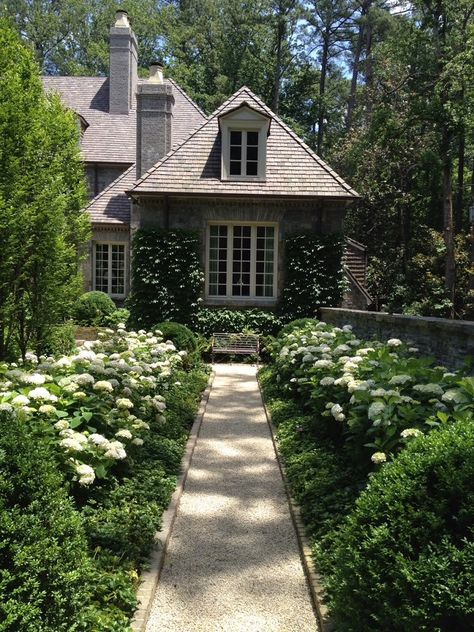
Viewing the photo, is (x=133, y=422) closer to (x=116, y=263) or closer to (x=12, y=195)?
(x=12, y=195)

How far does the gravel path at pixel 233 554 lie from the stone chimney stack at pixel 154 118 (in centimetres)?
1259

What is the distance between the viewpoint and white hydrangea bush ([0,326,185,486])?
4.20 meters

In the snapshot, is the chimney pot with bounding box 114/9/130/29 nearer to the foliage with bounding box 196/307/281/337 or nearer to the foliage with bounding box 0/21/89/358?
the foliage with bounding box 196/307/281/337

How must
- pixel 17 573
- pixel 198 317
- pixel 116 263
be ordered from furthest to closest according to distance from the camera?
1. pixel 116 263
2. pixel 198 317
3. pixel 17 573

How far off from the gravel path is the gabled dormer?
9688 millimetres

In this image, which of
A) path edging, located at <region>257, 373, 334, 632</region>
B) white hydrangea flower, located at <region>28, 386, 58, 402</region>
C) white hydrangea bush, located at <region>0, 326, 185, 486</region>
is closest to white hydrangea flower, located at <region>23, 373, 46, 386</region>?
white hydrangea bush, located at <region>0, 326, 185, 486</region>

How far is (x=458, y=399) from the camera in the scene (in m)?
4.41

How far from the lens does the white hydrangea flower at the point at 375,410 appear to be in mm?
4586

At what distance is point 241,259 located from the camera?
1506 cm

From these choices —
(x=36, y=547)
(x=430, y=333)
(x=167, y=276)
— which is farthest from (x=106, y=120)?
(x=36, y=547)

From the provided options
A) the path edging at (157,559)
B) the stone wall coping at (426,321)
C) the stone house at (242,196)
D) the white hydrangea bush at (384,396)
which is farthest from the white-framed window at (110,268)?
the path edging at (157,559)

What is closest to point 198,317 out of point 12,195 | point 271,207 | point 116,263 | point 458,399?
→ point 271,207

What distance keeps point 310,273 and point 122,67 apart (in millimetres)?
15749

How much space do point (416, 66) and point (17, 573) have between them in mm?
23102
